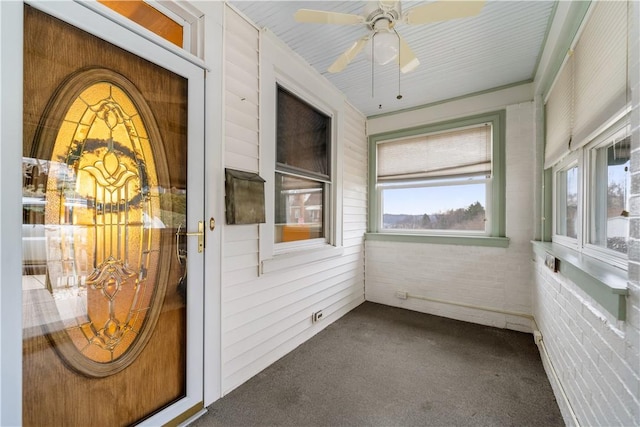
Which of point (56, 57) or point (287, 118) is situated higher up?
point (287, 118)

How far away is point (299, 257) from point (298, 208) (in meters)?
0.54

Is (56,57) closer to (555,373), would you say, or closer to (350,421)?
(350,421)

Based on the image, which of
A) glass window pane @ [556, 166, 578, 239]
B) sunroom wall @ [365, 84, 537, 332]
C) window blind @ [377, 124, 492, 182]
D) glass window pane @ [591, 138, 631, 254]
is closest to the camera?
glass window pane @ [591, 138, 631, 254]

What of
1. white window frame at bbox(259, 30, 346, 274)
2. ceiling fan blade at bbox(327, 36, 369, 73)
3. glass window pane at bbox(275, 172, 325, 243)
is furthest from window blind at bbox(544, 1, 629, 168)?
glass window pane at bbox(275, 172, 325, 243)

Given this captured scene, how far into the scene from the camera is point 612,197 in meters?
1.52

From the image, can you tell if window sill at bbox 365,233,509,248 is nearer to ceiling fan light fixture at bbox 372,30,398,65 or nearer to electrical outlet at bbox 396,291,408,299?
electrical outlet at bbox 396,291,408,299

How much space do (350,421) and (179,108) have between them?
222 cm

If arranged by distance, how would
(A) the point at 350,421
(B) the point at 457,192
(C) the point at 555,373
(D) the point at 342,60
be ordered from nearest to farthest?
1. (A) the point at 350,421
2. (C) the point at 555,373
3. (D) the point at 342,60
4. (B) the point at 457,192

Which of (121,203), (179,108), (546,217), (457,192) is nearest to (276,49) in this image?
(179,108)

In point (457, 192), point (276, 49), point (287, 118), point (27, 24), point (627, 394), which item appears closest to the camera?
point (627, 394)

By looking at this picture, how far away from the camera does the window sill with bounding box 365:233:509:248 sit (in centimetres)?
301

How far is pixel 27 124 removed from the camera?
110 cm

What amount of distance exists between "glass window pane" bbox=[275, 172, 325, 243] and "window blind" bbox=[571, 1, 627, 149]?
2.18 m

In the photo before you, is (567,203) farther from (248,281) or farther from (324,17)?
(248,281)
